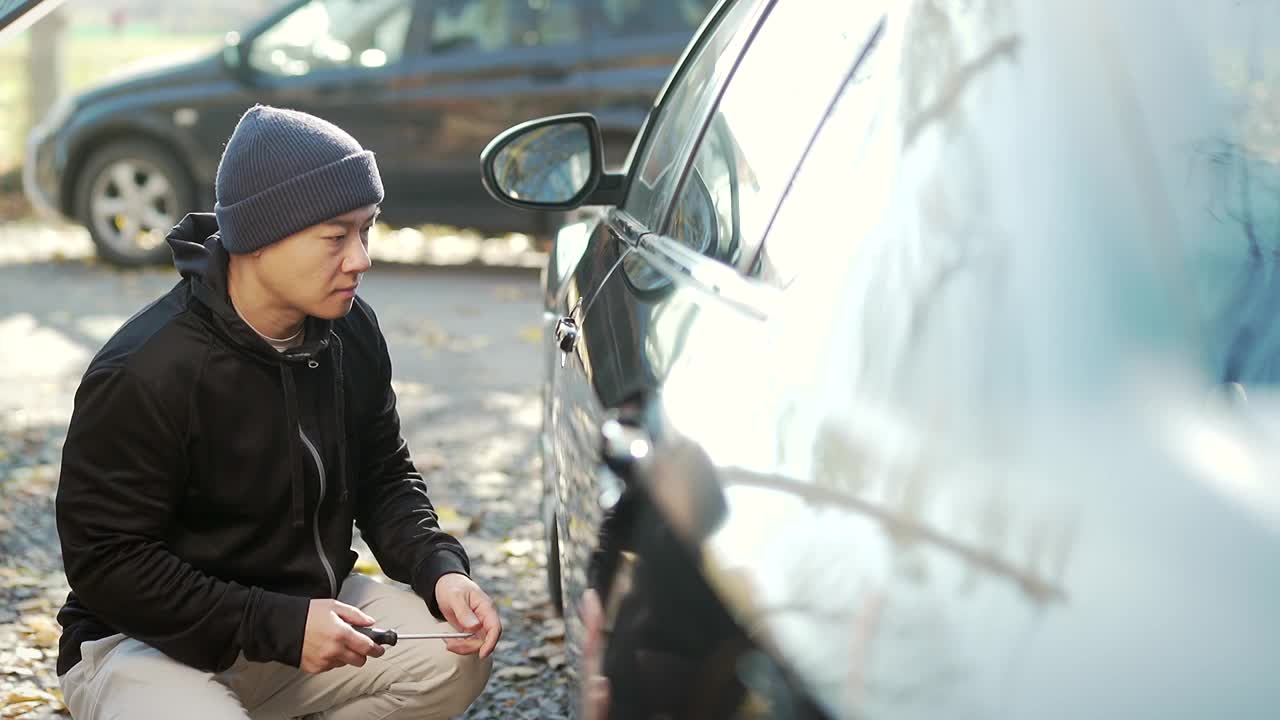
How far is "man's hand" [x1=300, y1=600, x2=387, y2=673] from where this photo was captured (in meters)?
2.61

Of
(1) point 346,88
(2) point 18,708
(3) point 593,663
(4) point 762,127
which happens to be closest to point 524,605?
(2) point 18,708

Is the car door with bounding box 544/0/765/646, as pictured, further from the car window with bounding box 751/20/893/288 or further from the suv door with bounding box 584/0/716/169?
the suv door with bounding box 584/0/716/169

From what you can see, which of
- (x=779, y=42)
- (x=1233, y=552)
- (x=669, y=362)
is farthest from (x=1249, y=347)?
(x=779, y=42)

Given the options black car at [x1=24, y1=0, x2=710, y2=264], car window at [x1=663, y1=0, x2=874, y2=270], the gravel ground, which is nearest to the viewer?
car window at [x1=663, y1=0, x2=874, y2=270]

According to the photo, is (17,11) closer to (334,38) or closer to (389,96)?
(389,96)

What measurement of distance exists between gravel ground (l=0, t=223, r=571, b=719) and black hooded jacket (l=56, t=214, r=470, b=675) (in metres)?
0.51

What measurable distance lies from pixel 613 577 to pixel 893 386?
0.46 meters

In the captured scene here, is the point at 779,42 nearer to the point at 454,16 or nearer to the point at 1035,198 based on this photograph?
the point at 1035,198

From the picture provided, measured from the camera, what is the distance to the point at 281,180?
2615 millimetres

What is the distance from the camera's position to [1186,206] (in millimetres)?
1581

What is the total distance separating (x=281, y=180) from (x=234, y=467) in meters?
0.47

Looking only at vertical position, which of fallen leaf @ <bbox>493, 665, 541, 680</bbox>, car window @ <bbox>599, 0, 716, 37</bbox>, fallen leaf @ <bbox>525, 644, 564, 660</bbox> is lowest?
fallen leaf @ <bbox>493, 665, 541, 680</bbox>

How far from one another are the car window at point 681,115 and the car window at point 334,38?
758 cm

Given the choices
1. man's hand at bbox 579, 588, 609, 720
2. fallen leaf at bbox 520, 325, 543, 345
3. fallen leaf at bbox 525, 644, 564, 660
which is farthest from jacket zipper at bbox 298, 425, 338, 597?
fallen leaf at bbox 520, 325, 543, 345
